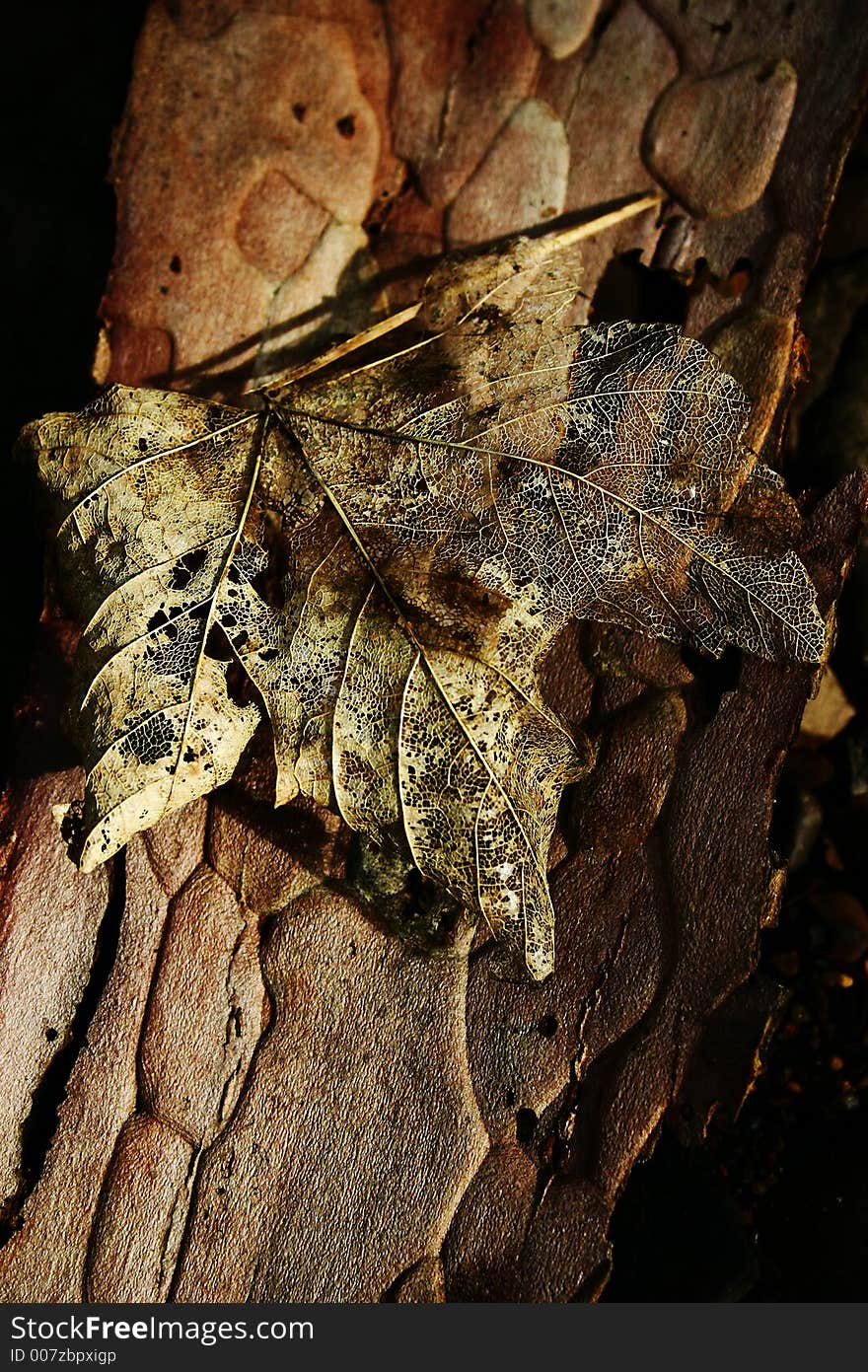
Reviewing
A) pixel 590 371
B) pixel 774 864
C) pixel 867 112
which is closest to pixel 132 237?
pixel 590 371

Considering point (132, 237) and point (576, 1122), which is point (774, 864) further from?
point (132, 237)

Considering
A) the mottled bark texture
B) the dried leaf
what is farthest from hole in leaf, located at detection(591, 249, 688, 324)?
the dried leaf

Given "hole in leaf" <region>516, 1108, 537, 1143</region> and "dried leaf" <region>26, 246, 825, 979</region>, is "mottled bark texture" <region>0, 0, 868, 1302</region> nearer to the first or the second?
"hole in leaf" <region>516, 1108, 537, 1143</region>

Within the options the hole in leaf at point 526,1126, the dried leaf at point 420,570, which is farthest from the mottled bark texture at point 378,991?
the dried leaf at point 420,570

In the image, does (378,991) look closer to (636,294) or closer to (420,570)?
(420,570)

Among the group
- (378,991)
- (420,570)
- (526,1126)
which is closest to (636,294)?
(420,570)

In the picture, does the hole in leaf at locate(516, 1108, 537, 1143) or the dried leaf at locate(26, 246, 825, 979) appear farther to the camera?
the hole in leaf at locate(516, 1108, 537, 1143)

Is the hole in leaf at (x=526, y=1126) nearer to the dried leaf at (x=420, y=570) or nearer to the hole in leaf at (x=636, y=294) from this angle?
the dried leaf at (x=420, y=570)

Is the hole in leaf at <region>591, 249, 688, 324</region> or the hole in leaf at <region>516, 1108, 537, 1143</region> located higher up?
the hole in leaf at <region>591, 249, 688, 324</region>
